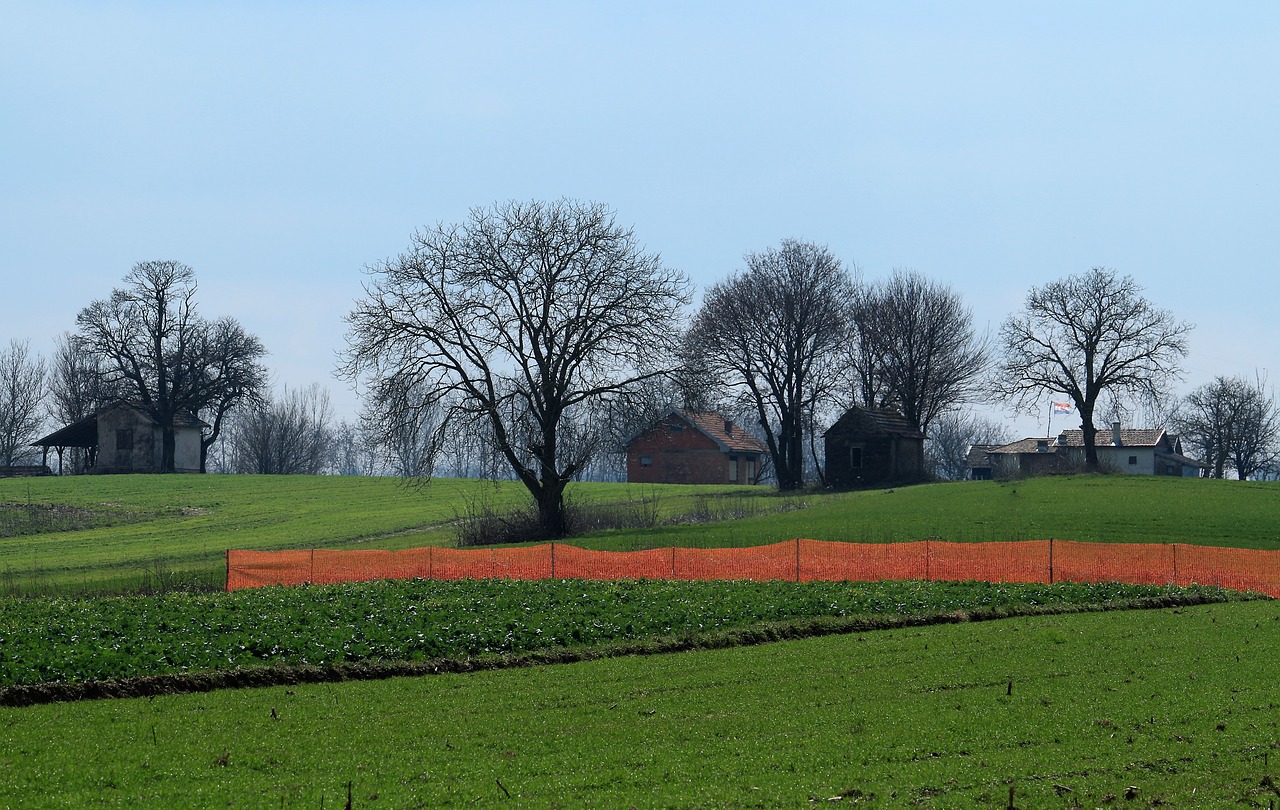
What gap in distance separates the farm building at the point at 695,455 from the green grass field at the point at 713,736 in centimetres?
7453

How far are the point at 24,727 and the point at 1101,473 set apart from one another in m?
68.8

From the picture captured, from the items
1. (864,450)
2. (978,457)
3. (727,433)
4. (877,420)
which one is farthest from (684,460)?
(978,457)

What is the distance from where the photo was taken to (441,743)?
12086mm

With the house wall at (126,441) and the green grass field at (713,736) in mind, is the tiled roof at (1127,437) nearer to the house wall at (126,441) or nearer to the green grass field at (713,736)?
the house wall at (126,441)

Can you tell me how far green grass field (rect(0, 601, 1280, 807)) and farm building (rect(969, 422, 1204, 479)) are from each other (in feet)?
289

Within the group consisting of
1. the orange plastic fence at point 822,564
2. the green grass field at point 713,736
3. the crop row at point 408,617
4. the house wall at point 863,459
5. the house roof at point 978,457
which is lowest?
the green grass field at point 713,736

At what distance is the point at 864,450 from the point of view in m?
75.1

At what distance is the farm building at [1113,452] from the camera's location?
105 m

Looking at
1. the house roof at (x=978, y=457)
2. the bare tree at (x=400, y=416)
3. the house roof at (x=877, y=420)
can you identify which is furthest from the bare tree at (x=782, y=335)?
the house roof at (x=978, y=457)

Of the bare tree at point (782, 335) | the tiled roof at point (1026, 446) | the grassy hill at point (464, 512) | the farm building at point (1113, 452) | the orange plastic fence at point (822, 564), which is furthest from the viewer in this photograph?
the tiled roof at point (1026, 446)

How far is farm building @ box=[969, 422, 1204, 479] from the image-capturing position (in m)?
105

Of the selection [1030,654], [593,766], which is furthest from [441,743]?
[1030,654]

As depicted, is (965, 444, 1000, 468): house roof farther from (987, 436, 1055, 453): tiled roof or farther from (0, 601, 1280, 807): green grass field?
(0, 601, 1280, 807): green grass field

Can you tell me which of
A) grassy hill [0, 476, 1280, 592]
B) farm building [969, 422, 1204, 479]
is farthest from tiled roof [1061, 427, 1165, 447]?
Answer: grassy hill [0, 476, 1280, 592]
